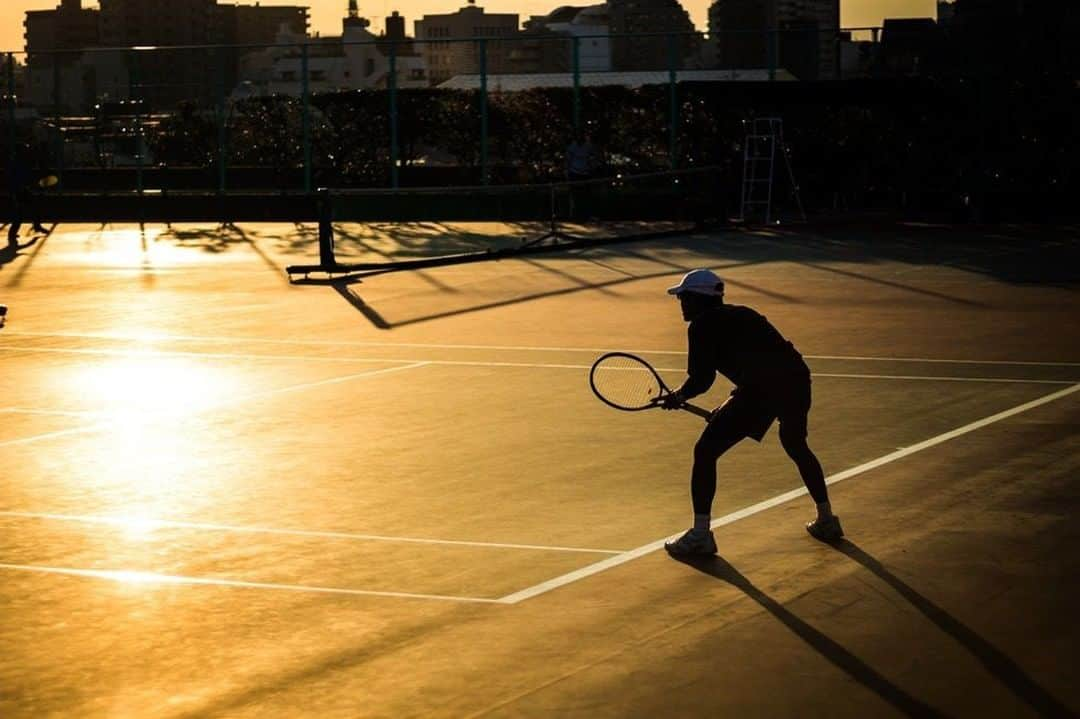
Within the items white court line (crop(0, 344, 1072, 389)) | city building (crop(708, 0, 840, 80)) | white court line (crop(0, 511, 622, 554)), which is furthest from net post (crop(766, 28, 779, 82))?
white court line (crop(0, 511, 622, 554))

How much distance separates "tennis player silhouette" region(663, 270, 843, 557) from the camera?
11359 mm

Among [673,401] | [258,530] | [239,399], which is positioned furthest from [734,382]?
[239,399]

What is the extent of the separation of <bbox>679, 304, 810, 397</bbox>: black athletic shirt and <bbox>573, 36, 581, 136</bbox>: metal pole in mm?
35452

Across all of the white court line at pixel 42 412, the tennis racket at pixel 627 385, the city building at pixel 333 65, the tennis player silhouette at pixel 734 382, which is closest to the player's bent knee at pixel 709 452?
the tennis player silhouette at pixel 734 382

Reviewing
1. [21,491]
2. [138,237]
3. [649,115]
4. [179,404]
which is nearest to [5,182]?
[138,237]

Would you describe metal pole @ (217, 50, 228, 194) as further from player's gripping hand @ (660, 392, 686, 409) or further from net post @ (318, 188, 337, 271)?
player's gripping hand @ (660, 392, 686, 409)

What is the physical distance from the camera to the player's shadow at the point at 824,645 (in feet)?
27.8

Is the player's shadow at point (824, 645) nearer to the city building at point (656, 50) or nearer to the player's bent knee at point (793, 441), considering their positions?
the player's bent knee at point (793, 441)

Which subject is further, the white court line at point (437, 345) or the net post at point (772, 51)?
the net post at point (772, 51)

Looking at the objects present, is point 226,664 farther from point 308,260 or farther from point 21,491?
point 308,260

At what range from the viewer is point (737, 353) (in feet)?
37.6

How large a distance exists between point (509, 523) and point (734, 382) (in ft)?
5.99

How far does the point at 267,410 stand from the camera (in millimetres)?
17609

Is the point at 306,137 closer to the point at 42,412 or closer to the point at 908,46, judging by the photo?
the point at 908,46
